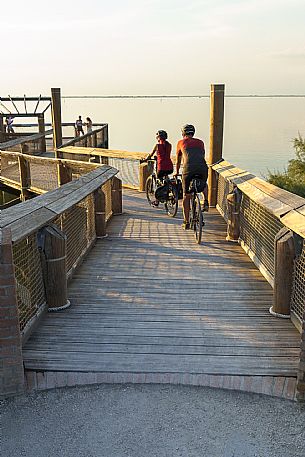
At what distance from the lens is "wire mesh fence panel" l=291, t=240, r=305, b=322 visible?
414 cm

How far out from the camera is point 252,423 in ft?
10.2

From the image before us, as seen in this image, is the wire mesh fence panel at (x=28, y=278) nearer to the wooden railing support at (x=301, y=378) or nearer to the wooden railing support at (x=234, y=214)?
the wooden railing support at (x=301, y=378)

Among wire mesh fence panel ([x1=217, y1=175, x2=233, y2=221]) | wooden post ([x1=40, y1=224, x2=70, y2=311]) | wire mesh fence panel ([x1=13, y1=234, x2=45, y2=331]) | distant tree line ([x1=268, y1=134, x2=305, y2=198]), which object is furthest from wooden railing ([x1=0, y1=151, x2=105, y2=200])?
distant tree line ([x1=268, y1=134, x2=305, y2=198])

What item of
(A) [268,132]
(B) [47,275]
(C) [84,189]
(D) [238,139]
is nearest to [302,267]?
(B) [47,275]

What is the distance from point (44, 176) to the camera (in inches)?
458

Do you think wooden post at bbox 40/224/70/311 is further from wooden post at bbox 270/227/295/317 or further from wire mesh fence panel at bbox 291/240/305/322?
wire mesh fence panel at bbox 291/240/305/322

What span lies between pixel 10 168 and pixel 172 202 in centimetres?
634

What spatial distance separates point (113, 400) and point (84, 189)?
10.4 ft

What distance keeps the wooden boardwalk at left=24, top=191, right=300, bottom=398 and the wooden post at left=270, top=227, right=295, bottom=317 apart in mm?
132

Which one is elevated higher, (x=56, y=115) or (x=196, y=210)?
(x=56, y=115)

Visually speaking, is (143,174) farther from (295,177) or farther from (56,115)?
(295,177)

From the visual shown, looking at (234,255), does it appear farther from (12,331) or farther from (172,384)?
(12,331)

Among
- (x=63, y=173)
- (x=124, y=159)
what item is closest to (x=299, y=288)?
(x=63, y=173)

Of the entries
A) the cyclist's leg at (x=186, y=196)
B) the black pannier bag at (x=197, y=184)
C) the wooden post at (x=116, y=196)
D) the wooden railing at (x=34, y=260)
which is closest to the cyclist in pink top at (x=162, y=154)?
the wooden post at (x=116, y=196)
